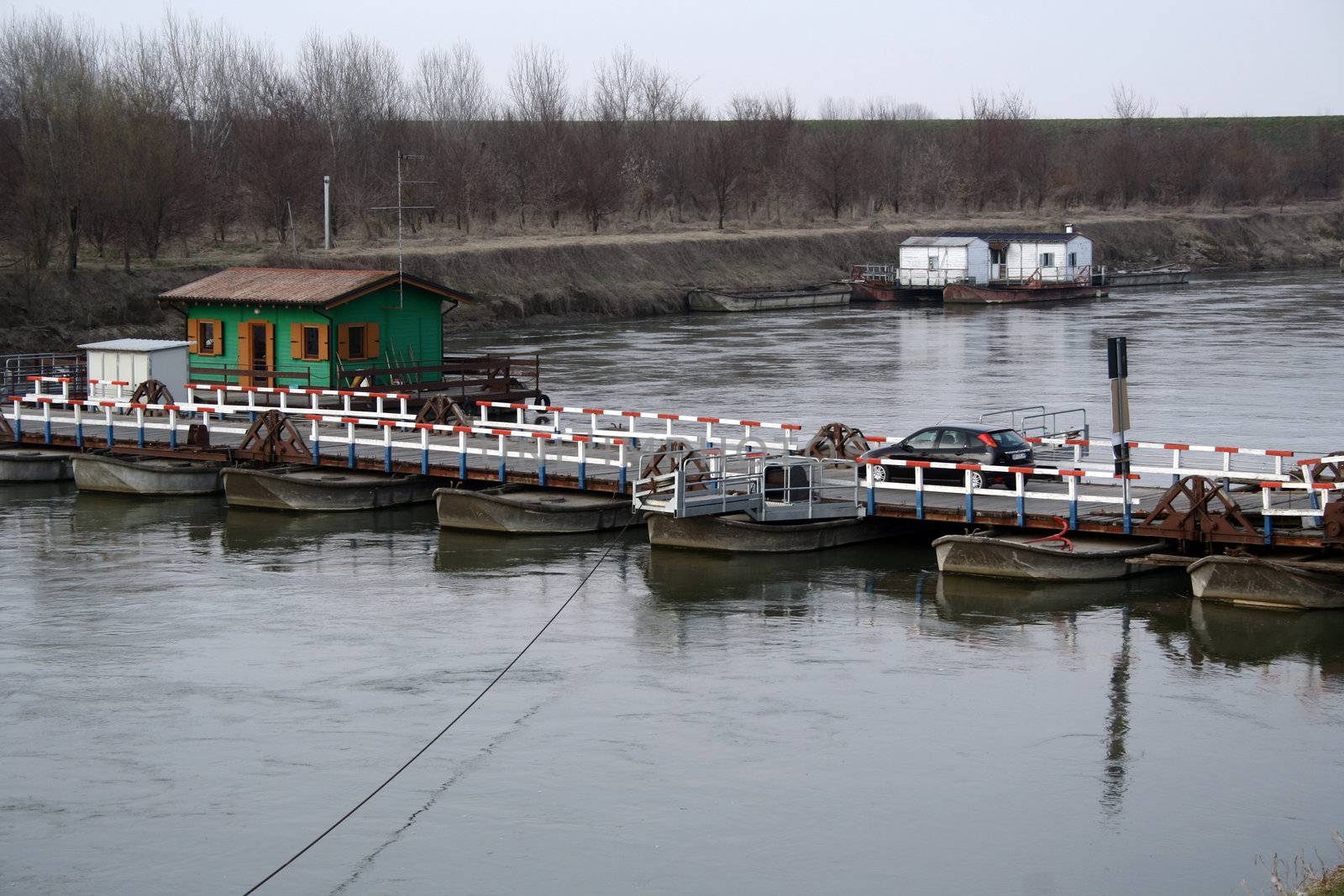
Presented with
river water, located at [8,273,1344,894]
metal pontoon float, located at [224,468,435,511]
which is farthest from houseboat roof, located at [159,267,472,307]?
river water, located at [8,273,1344,894]

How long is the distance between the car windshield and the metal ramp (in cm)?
280

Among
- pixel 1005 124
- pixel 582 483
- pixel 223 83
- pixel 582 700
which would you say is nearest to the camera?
pixel 582 700

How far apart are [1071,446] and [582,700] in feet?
52.9

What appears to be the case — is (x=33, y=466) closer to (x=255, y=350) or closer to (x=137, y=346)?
(x=137, y=346)

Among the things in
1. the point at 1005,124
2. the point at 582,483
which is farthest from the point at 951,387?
the point at 1005,124

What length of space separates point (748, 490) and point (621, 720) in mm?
9508

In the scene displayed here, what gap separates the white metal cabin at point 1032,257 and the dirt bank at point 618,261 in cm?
1233

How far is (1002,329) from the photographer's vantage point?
7944cm

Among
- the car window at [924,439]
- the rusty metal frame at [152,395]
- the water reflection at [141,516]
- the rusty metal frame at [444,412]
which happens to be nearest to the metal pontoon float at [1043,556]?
the car window at [924,439]

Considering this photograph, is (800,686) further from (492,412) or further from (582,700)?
(492,412)

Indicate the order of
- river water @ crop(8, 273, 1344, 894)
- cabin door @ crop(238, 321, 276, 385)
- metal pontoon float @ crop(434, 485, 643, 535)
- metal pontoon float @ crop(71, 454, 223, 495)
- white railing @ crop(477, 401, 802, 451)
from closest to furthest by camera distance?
river water @ crop(8, 273, 1344, 894)
metal pontoon float @ crop(434, 485, 643, 535)
white railing @ crop(477, 401, 802, 451)
metal pontoon float @ crop(71, 454, 223, 495)
cabin door @ crop(238, 321, 276, 385)

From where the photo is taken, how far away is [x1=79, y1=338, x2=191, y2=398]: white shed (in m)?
38.7

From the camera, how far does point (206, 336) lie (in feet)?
135

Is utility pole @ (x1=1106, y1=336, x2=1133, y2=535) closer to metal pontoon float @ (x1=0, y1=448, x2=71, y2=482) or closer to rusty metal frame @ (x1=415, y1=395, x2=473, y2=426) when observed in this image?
rusty metal frame @ (x1=415, y1=395, x2=473, y2=426)
